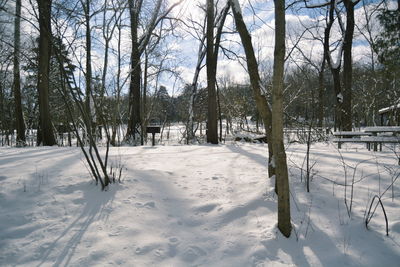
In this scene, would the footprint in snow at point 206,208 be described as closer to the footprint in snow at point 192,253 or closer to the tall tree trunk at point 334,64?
the footprint in snow at point 192,253

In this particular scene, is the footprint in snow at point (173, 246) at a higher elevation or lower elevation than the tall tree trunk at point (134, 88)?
lower

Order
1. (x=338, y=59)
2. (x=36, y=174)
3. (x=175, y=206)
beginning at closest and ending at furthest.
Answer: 1. (x=175, y=206)
2. (x=36, y=174)
3. (x=338, y=59)

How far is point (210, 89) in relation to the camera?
9.20m

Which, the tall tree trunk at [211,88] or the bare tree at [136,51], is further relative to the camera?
the bare tree at [136,51]

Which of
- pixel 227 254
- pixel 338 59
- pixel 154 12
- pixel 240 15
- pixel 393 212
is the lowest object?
pixel 227 254

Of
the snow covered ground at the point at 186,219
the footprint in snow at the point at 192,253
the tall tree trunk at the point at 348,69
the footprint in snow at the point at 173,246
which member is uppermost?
the tall tree trunk at the point at 348,69

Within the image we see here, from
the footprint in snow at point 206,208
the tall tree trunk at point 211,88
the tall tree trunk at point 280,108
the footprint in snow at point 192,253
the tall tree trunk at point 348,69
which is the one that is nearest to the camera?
the footprint in snow at point 192,253

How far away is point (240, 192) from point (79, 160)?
105 inches

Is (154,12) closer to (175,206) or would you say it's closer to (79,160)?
(79,160)

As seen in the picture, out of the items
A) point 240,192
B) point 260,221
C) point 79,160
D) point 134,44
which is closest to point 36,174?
point 79,160

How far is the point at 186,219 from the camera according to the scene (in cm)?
246

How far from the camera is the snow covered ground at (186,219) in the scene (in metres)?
1.92

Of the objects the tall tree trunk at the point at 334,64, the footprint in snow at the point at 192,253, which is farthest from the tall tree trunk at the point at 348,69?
the footprint in snow at the point at 192,253

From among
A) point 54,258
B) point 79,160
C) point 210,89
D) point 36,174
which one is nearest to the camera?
point 54,258
